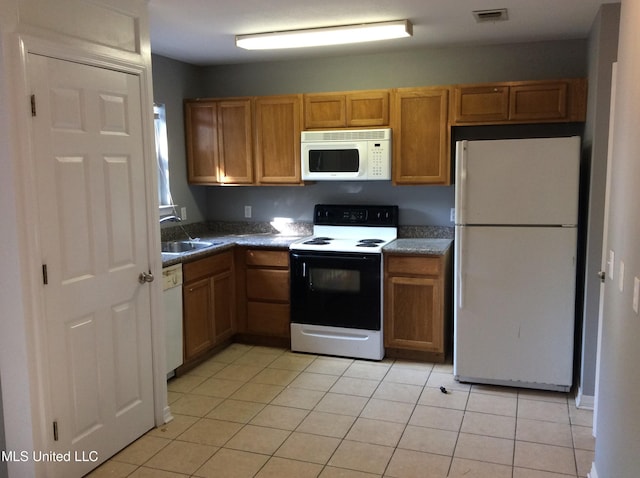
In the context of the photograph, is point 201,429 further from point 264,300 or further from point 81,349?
point 264,300

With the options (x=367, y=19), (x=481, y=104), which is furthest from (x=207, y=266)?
(x=481, y=104)

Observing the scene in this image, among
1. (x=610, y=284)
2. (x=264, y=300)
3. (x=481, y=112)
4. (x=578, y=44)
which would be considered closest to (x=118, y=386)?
(x=264, y=300)

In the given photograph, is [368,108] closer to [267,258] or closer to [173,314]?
[267,258]

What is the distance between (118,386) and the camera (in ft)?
9.75

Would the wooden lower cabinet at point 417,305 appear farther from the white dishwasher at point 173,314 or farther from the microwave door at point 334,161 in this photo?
the white dishwasher at point 173,314

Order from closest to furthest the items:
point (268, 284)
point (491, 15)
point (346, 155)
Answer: point (491, 15), point (346, 155), point (268, 284)

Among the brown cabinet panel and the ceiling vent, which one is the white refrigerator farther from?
the brown cabinet panel

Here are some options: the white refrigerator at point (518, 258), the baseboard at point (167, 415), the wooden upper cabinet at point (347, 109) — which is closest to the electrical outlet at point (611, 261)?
the white refrigerator at point (518, 258)

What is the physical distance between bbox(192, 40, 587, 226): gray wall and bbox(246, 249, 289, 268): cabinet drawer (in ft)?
2.10

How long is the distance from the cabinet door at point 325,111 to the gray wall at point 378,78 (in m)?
0.29

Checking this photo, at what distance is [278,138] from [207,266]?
1.21m

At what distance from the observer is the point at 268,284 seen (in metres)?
4.62

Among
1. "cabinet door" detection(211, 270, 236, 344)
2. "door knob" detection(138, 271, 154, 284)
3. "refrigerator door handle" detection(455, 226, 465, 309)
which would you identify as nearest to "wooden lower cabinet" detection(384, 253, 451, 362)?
"refrigerator door handle" detection(455, 226, 465, 309)

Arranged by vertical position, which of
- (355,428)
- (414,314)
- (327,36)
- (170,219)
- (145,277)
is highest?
(327,36)
